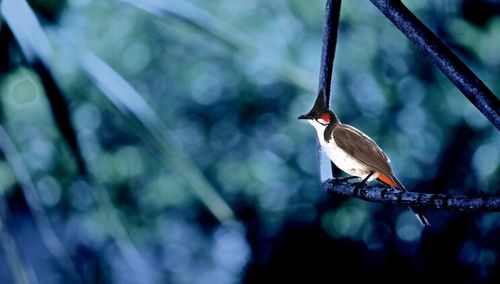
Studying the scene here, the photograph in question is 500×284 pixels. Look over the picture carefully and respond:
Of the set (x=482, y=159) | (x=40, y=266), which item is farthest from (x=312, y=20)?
(x=40, y=266)

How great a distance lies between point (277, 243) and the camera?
114 inches

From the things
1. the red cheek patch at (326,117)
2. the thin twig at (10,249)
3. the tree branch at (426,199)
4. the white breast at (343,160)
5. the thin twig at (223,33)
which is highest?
the thin twig at (223,33)

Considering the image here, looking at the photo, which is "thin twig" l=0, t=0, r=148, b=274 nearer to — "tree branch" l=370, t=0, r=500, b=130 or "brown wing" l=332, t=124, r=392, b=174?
"brown wing" l=332, t=124, r=392, b=174

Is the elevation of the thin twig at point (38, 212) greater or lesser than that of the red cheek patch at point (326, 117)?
greater

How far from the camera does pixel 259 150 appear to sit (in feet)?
9.02

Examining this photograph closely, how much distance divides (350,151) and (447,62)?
455 millimetres

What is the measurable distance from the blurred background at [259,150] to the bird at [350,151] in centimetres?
162

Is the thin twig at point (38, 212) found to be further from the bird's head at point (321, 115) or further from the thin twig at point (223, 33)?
the bird's head at point (321, 115)

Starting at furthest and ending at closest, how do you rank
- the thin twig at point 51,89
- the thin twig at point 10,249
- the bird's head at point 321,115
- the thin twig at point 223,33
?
1. the thin twig at point 10,249
2. the thin twig at point 223,33
3. the thin twig at point 51,89
4. the bird's head at point 321,115

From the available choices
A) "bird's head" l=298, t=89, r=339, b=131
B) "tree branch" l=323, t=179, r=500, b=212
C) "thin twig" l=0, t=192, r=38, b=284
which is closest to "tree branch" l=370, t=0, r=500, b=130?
"tree branch" l=323, t=179, r=500, b=212

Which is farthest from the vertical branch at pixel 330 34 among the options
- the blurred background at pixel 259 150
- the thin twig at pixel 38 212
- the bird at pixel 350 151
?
the blurred background at pixel 259 150

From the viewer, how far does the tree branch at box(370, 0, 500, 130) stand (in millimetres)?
447

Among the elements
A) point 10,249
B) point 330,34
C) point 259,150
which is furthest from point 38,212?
point 330,34

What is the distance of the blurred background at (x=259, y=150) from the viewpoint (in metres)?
2.64
